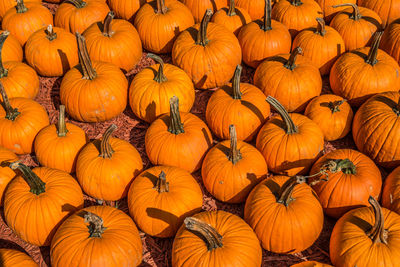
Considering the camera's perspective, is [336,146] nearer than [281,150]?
No

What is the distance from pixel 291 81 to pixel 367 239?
2.31m

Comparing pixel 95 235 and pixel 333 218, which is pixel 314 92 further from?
pixel 95 235

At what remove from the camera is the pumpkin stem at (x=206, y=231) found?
10.9 feet

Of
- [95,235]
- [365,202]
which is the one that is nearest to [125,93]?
[95,235]

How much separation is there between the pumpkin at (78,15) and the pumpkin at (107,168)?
2615 millimetres

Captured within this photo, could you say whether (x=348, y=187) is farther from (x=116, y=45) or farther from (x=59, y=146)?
(x=116, y=45)

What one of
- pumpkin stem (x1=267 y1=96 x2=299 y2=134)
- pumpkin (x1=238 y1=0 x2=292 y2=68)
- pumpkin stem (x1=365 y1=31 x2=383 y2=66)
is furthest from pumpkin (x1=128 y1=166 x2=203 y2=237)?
pumpkin stem (x1=365 y1=31 x2=383 y2=66)

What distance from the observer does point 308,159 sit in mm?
4652

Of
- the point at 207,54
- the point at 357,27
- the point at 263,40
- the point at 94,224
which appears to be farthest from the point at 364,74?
the point at 94,224

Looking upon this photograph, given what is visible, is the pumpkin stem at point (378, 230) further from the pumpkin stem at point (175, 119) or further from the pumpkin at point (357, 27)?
the pumpkin at point (357, 27)

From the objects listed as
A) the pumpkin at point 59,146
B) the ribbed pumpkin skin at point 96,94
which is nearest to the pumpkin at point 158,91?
the ribbed pumpkin skin at point 96,94

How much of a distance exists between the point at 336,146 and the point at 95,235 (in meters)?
3.36

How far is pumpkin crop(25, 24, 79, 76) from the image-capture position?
5.70 meters

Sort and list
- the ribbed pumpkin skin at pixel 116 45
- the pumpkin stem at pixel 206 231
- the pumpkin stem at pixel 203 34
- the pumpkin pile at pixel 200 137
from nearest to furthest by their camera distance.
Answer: the pumpkin stem at pixel 206 231 < the pumpkin pile at pixel 200 137 < the pumpkin stem at pixel 203 34 < the ribbed pumpkin skin at pixel 116 45
